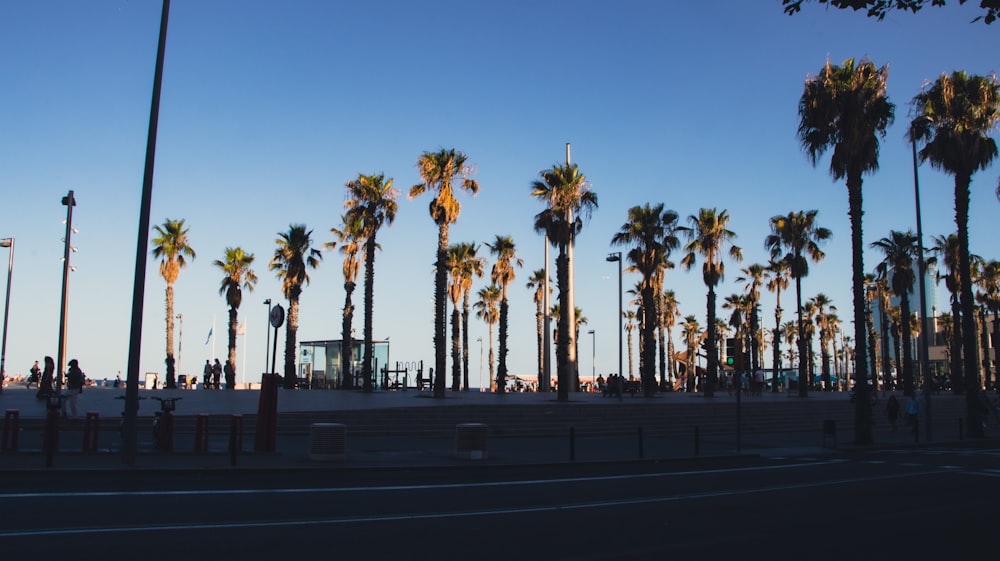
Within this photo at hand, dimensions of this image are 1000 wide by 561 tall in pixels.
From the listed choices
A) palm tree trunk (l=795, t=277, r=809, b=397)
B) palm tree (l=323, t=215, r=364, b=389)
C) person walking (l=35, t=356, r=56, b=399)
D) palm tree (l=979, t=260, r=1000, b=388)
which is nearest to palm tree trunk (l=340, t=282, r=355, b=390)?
palm tree (l=323, t=215, r=364, b=389)

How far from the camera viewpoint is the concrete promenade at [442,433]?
18297mm

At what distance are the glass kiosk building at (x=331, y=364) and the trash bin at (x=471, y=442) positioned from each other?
26.7 m

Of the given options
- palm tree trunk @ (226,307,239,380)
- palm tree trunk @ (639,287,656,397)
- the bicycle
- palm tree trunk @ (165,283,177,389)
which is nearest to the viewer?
the bicycle

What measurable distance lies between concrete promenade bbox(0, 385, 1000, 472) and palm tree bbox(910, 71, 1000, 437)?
118 inches

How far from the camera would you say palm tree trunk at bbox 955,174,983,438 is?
31.8 meters

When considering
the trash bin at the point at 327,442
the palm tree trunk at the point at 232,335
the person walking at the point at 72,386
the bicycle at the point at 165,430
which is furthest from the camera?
the palm tree trunk at the point at 232,335

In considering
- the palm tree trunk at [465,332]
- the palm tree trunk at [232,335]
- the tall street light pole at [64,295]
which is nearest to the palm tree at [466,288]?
the palm tree trunk at [465,332]

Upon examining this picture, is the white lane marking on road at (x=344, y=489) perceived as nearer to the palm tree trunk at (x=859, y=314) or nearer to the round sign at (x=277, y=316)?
the round sign at (x=277, y=316)

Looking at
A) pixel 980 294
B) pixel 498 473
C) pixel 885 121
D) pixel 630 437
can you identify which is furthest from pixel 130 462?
pixel 980 294

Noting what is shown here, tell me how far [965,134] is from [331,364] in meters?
33.7

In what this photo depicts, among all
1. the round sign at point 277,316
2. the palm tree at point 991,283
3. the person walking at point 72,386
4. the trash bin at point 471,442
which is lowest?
the trash bin at point 471,442

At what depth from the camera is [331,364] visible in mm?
48312

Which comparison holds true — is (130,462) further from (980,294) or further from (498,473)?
(980,294)

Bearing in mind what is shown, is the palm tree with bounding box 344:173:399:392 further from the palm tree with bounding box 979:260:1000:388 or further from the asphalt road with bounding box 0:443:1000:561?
the palm tree with bounding box 979:260:1000:388
